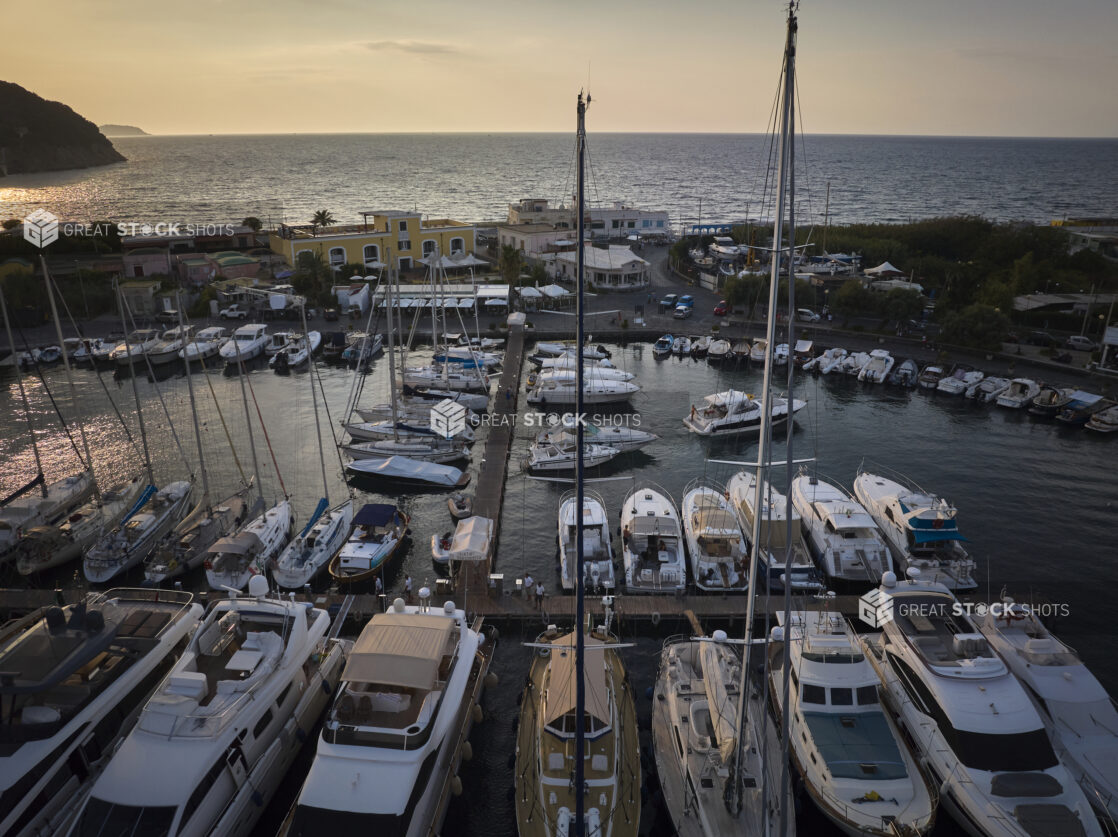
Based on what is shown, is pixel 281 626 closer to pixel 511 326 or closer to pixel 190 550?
pixel 190 550

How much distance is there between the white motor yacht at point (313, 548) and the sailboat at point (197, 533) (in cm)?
248

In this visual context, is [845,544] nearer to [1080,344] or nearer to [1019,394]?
[1019,394]

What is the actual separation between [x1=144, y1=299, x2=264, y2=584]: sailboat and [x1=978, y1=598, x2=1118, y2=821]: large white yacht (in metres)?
25.5

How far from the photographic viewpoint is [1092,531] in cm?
2669

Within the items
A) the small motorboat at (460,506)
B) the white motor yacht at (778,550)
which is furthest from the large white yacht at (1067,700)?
the small motorboat at (460,506)

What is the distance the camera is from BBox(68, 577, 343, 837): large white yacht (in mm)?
12227

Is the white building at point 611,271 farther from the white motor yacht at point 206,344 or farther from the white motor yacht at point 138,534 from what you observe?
the white motor yacht at point 138,534

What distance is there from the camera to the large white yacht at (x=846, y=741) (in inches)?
532

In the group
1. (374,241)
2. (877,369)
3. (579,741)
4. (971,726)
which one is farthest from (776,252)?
(374,241)

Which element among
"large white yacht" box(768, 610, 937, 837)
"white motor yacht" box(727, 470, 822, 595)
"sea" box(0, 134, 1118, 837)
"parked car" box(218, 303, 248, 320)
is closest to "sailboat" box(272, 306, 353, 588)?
"sea" box(0, 134, 1118, 837)

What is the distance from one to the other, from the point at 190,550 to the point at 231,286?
133 feet

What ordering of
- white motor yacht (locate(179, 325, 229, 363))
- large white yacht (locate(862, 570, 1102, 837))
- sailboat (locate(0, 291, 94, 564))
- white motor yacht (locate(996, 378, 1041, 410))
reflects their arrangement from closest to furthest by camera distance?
large white yacht (locate(862, 570, 1102, 837))
sailboat (locate(0, 291, 94, 564))
white motor yacht (locate(996, 378, 1041, 410))
white motor yacht (locate(179, 325, 229, 363))

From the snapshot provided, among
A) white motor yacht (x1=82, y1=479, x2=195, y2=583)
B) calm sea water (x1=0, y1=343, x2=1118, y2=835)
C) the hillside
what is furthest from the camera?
the hillside

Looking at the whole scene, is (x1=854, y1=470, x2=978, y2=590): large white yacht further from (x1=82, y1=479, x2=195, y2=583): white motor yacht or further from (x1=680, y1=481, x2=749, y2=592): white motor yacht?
(x1=82, y1=479, x2=195, y2=583): white motor yacht
